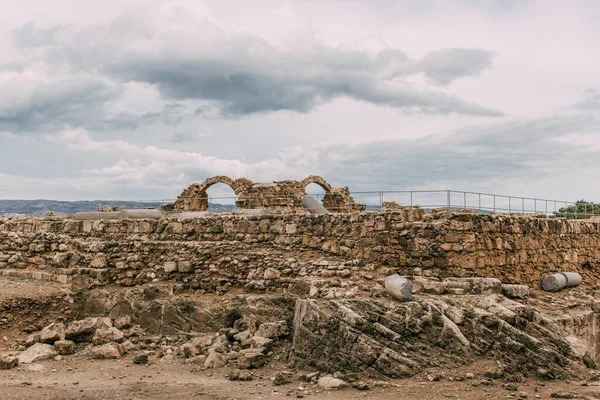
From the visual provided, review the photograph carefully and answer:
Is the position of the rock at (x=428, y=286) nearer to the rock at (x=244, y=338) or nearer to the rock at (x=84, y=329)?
the rock at (x=244, y=338)

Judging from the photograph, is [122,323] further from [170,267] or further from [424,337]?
[424,337]

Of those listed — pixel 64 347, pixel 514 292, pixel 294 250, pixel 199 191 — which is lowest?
pixel 64 347

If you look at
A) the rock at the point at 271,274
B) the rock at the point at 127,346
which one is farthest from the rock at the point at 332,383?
the rock at the point at 127,346

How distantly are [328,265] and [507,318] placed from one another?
4.39 metres

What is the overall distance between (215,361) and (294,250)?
424cm

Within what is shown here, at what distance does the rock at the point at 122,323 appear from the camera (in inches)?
540

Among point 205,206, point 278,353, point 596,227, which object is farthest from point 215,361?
point 205,206

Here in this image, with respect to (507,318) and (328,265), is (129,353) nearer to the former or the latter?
(328,265)

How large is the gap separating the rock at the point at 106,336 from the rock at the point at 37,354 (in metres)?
0.88

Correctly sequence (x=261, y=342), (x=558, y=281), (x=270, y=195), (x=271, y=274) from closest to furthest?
(x=261, y=342) < (x=271, y=274) < (x=558, y=281) < (x=270, y=195)

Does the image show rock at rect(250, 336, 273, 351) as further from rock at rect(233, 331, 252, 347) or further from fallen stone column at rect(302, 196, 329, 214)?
fallen stone column at rect(302, 196, 329, 214)

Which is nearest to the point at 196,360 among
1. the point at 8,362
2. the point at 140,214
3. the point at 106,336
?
the point at 106,336

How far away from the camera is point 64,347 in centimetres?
1213

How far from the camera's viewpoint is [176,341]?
12875 mm
